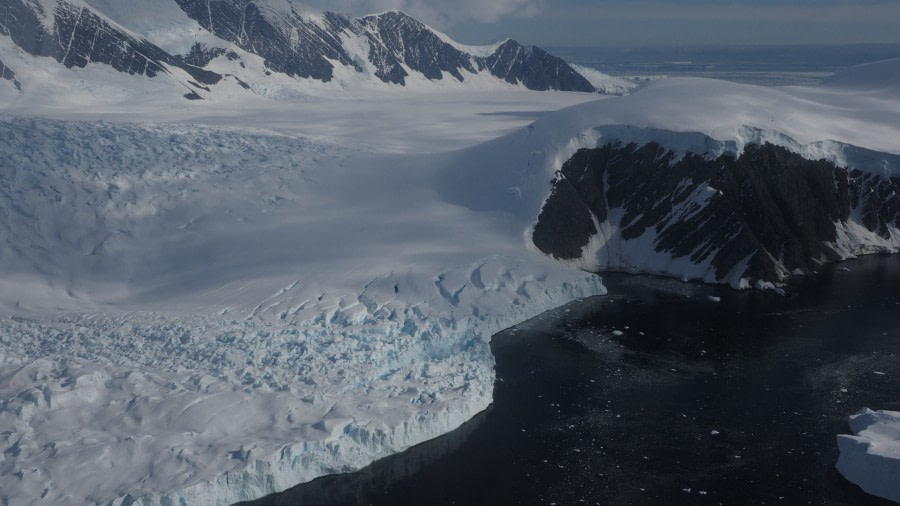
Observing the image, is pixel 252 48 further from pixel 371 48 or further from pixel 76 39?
pixel 76 39

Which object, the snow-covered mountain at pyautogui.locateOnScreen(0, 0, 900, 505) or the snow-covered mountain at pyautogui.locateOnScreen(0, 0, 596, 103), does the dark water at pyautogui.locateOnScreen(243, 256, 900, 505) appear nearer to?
the snow-covered mountain at pyautogui.locateOnScreen(0, 0, 900, 505)

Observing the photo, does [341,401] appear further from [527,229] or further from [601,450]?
[527,229]

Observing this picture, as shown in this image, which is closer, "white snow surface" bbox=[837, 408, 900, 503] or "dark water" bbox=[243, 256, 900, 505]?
"white snow surface" bbox=[837, 408, 900, 503]

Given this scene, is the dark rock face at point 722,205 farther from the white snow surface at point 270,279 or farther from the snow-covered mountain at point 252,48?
the snow-covered mountain at point 252,48

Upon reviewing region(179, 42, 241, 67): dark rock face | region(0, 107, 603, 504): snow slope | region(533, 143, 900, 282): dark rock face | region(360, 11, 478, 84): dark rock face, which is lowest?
region(0, 107, 603, 504): snow slope

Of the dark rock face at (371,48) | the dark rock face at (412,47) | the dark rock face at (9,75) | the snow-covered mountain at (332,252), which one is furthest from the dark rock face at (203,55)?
the snow-covered mountain at (332,252)

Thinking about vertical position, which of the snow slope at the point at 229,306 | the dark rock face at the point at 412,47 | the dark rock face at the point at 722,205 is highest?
the dark rock face at the point at 412,47

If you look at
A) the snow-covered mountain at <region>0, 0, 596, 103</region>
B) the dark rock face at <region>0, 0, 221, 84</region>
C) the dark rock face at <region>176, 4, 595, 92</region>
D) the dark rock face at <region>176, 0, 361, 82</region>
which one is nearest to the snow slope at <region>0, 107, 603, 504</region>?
the snow-covered mountain at <region>0, 0, 596, 103</region>

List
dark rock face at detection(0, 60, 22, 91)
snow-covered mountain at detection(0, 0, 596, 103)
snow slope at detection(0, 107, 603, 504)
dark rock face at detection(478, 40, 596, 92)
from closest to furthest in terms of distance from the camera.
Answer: snow slope at detection(0, 107, 603, 504), dark rock face at detection(0, 60, 22, 91), snow-covered mountain at detection(0, 0, 596, 103), dark rock face at detection(478, 40, 596, 92)
